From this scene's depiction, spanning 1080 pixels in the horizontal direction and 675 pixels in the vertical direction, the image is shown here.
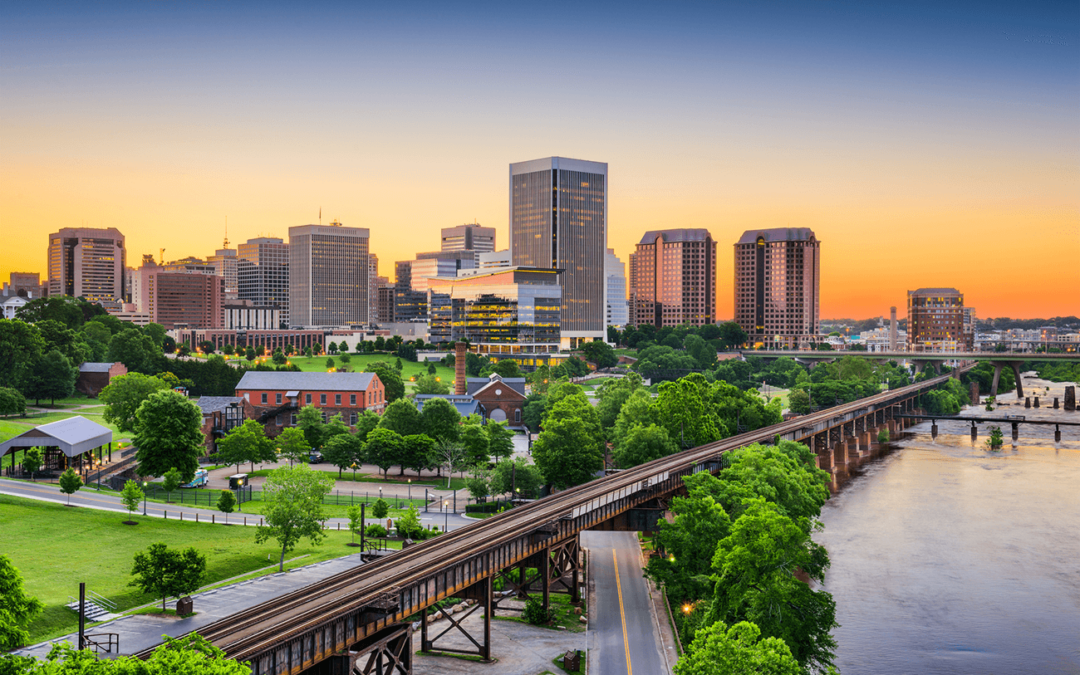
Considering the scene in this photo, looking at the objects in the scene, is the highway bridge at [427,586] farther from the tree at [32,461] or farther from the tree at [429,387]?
the tree at [429,387]

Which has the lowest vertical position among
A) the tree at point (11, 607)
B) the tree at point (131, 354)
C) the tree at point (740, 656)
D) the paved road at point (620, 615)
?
the paved road at point (620, 615)

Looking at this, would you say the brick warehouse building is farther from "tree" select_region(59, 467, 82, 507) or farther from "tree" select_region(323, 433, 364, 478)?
"tree" select_region(59, 467, 82, 507)

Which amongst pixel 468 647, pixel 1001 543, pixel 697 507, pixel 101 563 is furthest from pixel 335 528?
pixel 1001 543

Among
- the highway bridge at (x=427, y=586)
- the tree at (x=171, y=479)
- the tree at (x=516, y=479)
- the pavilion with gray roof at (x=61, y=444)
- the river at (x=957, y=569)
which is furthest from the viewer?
the tree at (x=516, y=479)

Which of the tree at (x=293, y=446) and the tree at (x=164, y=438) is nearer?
the tree at (x=164, y=438)

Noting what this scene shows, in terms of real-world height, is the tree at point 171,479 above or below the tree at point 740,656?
below

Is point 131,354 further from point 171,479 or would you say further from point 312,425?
point 171,479

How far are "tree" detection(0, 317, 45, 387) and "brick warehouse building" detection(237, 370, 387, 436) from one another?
32.0 m

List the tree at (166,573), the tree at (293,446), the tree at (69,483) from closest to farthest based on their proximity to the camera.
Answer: the tree at (166,573), the tree at (69,483), the tree at (293,446)

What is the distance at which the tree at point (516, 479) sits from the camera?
85.0 metres

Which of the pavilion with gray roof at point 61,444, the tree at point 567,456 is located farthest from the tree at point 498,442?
the pavilion with gray roof at point 61,444

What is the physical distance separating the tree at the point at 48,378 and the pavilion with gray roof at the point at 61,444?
43623 millimetres

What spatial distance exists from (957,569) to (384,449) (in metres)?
58.9

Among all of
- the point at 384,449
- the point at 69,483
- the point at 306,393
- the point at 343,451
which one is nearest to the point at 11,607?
the point at 69,483
